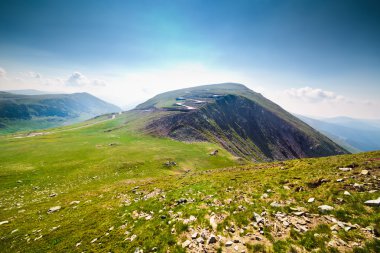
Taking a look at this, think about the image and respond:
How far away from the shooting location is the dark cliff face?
103188 mm

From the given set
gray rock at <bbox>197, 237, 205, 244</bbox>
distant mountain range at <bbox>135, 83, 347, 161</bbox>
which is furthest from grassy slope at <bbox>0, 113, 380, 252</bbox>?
distant mountain range at <bbox>135, 83, 347, 161</bbox>

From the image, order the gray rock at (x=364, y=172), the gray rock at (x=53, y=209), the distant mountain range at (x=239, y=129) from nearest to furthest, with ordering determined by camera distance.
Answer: the gray rock at (x=364, y=172) → the gray rock at (x=53, y=209) → the distant mountain range at (x=239, y=129)

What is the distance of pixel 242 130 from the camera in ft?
482

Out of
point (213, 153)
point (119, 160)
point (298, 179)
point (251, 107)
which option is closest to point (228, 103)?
point (251, 107)

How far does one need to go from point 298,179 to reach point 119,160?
47.8 m

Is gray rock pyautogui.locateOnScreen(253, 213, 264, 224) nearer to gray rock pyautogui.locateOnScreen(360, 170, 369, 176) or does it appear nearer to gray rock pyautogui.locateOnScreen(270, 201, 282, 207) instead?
gray rock pyautogui.locateOnScreen(270, 201, 282, 207)

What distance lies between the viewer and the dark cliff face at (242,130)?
10319 centimetres

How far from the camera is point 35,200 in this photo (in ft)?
83.5

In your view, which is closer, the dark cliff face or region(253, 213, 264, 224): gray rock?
region(253, 213, 264, 224): gray rock

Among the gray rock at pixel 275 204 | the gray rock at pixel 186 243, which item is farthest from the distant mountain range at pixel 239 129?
the gray rock at pixel 186 243

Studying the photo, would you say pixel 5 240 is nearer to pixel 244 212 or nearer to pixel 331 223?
pixel 244 212

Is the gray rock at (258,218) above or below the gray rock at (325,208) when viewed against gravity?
below

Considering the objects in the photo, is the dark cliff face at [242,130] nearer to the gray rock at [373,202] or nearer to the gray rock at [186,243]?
the gray rock at [186,243]

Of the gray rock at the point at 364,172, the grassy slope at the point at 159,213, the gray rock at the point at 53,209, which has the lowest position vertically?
the gray rock at the point at 53,209
